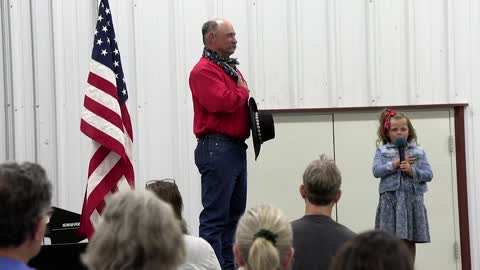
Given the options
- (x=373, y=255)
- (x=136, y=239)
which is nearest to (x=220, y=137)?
(x=136, y=239)

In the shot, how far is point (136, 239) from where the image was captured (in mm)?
2324

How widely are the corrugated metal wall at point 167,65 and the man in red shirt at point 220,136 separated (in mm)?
1615

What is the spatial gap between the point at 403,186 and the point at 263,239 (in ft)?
11.9

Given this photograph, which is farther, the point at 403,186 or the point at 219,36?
the point at 403,186

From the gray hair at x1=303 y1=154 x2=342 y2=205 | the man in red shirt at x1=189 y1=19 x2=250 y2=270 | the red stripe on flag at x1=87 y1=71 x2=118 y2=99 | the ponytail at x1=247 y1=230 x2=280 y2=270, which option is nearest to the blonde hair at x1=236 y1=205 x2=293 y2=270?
the ponytail at x1=247 y1=230 x2=280 y2=270

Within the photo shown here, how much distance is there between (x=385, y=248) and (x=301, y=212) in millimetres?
5523

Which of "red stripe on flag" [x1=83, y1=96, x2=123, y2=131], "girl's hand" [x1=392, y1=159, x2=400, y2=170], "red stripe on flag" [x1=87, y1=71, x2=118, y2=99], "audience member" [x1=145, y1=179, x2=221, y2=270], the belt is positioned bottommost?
"audience member" [x1=145, y1=179, x2=221, y2=270]

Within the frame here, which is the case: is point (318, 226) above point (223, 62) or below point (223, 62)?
below

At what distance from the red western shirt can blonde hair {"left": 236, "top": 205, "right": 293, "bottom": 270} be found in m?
2.70

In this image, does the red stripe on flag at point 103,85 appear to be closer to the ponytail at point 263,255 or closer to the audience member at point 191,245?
the audience member at point 191,245

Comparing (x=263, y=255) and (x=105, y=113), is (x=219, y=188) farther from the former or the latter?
(x=263, y=255)

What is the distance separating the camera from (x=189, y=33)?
24.5ft

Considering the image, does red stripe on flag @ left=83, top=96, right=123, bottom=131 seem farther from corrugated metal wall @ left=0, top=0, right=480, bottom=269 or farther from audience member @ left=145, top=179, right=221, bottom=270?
audience member @ left=145, top=179, right=221, bottom=270

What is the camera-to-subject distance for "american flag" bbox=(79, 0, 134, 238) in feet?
18.6
